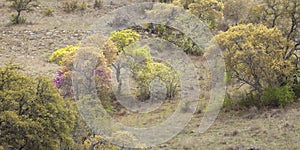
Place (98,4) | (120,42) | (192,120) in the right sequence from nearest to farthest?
(192,120), (120,42), (98,4)

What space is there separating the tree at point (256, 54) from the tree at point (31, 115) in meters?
15.5

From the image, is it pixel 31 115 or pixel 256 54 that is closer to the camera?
pixel 31 115

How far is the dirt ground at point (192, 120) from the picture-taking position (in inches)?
1164

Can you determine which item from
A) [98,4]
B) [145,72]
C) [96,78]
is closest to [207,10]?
[145,72]

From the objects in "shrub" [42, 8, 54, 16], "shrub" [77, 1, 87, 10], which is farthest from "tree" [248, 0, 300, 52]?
"shrub" [42, 8, 54, 16]

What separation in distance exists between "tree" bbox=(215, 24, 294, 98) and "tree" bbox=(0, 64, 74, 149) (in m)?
15.5

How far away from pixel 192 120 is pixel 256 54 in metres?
7.82

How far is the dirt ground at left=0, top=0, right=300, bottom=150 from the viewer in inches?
1164

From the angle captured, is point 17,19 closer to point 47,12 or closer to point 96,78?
point 47,12

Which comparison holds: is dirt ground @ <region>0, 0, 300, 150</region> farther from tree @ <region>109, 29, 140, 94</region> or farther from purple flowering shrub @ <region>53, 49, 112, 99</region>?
tree @ <region>109, 29, 140, 94</region>

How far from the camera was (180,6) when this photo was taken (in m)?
57.7

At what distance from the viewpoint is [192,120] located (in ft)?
121

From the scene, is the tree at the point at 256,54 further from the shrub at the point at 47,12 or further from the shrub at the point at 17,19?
the shrub at the point at 47,12

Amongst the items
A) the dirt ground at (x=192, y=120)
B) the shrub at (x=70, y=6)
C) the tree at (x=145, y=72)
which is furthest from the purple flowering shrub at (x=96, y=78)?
the shrub at (x=70, y=6)
